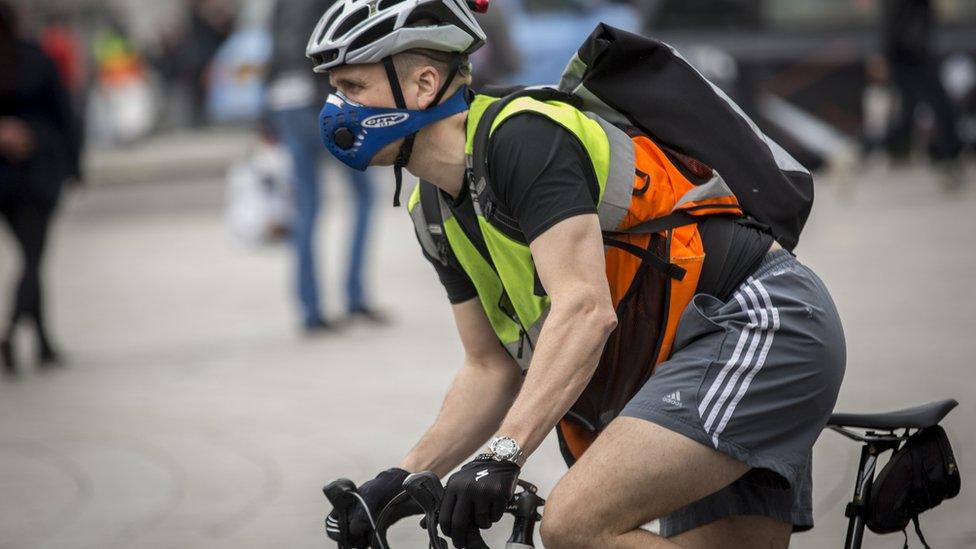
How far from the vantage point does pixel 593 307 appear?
2549mm

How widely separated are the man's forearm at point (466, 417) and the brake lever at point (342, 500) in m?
0.27

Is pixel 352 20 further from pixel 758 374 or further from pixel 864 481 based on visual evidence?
pixel 864 481

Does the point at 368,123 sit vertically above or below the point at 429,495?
above

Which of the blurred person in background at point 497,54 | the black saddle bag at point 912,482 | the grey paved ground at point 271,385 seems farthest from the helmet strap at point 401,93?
the blurred person in background at point 497,54

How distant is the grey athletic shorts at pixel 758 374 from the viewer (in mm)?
2594

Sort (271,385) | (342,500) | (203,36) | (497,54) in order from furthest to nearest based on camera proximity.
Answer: (203,36)
(497,54)
(271,385)
(342,500)

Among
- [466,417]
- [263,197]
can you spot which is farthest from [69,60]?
[466,417]

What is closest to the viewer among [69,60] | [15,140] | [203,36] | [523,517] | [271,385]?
[523,517]

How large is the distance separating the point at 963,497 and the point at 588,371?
2.45m

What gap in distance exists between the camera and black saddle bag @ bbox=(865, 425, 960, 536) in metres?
2.74

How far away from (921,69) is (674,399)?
33.3 feet

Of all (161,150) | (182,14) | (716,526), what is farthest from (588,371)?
(182,14)

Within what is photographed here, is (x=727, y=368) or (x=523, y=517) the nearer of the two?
(x=523, y=517)

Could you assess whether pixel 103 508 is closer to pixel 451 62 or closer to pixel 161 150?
pixel 451 62
